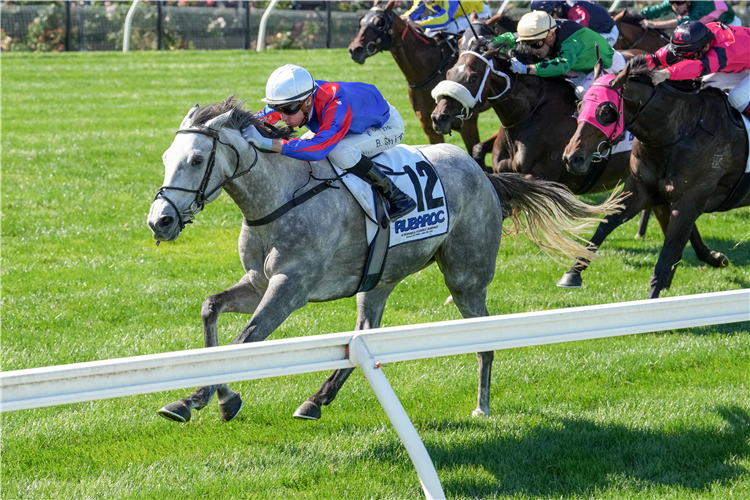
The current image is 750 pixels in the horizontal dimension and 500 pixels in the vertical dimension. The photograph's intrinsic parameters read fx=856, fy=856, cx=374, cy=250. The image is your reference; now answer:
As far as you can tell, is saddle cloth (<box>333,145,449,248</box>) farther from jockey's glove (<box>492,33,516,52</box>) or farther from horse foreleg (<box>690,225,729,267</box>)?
horse foreleg (<box>690,225,729,267</box>)

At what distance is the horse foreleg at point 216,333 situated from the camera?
420 cm

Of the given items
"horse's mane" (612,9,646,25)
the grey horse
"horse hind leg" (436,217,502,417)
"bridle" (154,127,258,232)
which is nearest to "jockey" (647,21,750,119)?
the grey horse

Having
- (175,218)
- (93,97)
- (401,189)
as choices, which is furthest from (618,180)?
(93,97)

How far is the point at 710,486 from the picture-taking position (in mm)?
4211

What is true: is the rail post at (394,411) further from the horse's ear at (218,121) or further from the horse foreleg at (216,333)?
the horse's ear at (218,121)

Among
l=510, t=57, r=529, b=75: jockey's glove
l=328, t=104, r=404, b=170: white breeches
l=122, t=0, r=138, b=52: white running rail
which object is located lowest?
l=122, t=0, r=138, b=52: white running rail

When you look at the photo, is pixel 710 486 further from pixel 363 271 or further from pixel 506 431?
pixel 363 271

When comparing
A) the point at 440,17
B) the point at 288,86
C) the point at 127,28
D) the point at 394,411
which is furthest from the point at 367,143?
the point at 127,28

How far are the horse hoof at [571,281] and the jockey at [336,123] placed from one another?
3.14 m

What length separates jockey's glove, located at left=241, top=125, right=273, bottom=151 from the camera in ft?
14.7

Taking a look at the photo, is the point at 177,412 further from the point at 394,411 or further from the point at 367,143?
the point at 367,143

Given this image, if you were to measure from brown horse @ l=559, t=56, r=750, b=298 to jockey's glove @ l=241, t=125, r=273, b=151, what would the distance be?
9.52 ft

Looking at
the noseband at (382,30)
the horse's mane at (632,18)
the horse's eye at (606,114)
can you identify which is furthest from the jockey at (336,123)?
the horse's mane at (632,18)

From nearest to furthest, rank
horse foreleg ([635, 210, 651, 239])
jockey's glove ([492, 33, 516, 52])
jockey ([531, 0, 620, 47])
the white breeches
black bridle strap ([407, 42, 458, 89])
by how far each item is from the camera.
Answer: the white breeches → jockey's glove ([492, 33, 516, 52]) → horse foreleg ([635, 210, 651, 239]) → jockey ([531, 0, 620, 47]) → black bridle strap ([407, 42, 458, 89])
